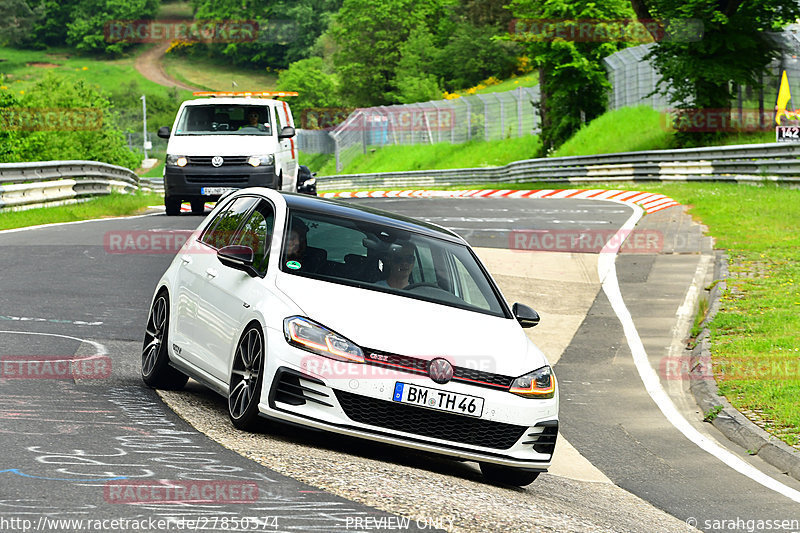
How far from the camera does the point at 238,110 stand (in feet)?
73.3

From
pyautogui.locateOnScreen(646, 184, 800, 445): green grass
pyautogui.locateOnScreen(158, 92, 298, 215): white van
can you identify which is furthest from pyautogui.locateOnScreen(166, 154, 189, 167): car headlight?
pyautogui.locateOnScreen(646, 184, 800, 445): green grass

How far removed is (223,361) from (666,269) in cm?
1155

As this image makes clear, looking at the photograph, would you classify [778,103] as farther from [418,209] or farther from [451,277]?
[451,277]

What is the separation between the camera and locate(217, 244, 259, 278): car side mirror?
787cm

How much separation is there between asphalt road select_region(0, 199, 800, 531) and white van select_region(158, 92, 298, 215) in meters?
2.73

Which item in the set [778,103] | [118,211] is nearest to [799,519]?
[118,211]

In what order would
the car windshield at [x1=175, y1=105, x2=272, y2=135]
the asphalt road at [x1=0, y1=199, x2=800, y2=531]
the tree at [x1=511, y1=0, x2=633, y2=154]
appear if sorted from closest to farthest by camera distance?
the asphalt road at [x1=0, y1=199, x2=800, y2=531], the car windshield at [x1=175, y1=105, x2=272, y2=135], the tree at [x1=511, y1=0, x2=633, y2=154]

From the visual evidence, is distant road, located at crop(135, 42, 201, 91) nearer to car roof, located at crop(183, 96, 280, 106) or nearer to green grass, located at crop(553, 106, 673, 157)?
green grass, located at crop(553, 106, 673, 157)

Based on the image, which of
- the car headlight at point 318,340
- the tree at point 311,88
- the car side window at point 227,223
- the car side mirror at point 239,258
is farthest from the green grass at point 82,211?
the tree at point 311,88

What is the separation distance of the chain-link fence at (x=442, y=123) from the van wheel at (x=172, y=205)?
3658cm

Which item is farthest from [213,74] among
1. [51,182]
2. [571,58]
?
[51,182]

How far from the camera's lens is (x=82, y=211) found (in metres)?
25.7

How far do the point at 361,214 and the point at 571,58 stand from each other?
44130 millimetres

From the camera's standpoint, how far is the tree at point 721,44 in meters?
37.1
